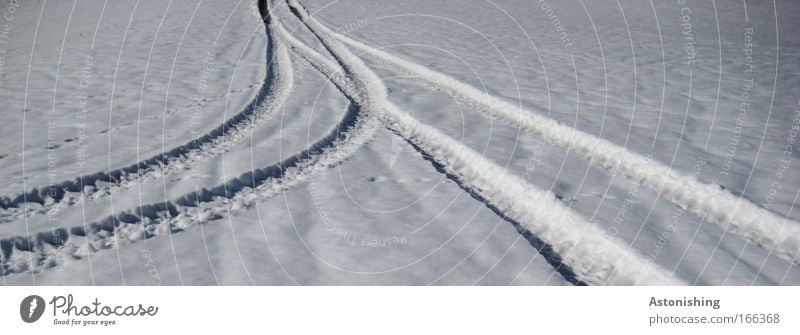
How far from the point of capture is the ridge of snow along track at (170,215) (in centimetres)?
405

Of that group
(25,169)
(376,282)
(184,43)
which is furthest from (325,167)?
(184,43)

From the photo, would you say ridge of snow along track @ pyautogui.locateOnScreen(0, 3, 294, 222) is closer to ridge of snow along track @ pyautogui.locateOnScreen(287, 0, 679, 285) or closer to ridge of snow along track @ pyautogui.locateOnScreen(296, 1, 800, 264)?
ridge of snow along track @ pyautogui.locateOnScreen(287, 0, 679, 285)

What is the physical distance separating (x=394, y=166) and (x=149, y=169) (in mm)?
2552

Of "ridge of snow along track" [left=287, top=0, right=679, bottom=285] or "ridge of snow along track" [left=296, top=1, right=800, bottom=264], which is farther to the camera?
"ridge of snow along track" [left=296, top=1, right=800, bottom=264]

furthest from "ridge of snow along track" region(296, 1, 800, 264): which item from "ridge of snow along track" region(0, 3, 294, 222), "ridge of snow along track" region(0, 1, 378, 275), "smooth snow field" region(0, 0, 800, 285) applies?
"ridge of snow along track" region(0, 3, 294, 222)

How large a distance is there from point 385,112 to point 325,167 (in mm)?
2048

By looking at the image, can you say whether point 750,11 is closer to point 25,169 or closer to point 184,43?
point 184,43

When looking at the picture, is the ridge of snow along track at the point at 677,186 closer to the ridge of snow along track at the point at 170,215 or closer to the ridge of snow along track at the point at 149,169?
the ridge of snow along track at the point at 170,215

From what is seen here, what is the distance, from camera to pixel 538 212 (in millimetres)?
4789

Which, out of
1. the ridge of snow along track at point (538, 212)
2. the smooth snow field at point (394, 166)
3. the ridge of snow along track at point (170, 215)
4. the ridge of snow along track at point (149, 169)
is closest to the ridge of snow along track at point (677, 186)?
the smooth snow field at point (394, 166)
